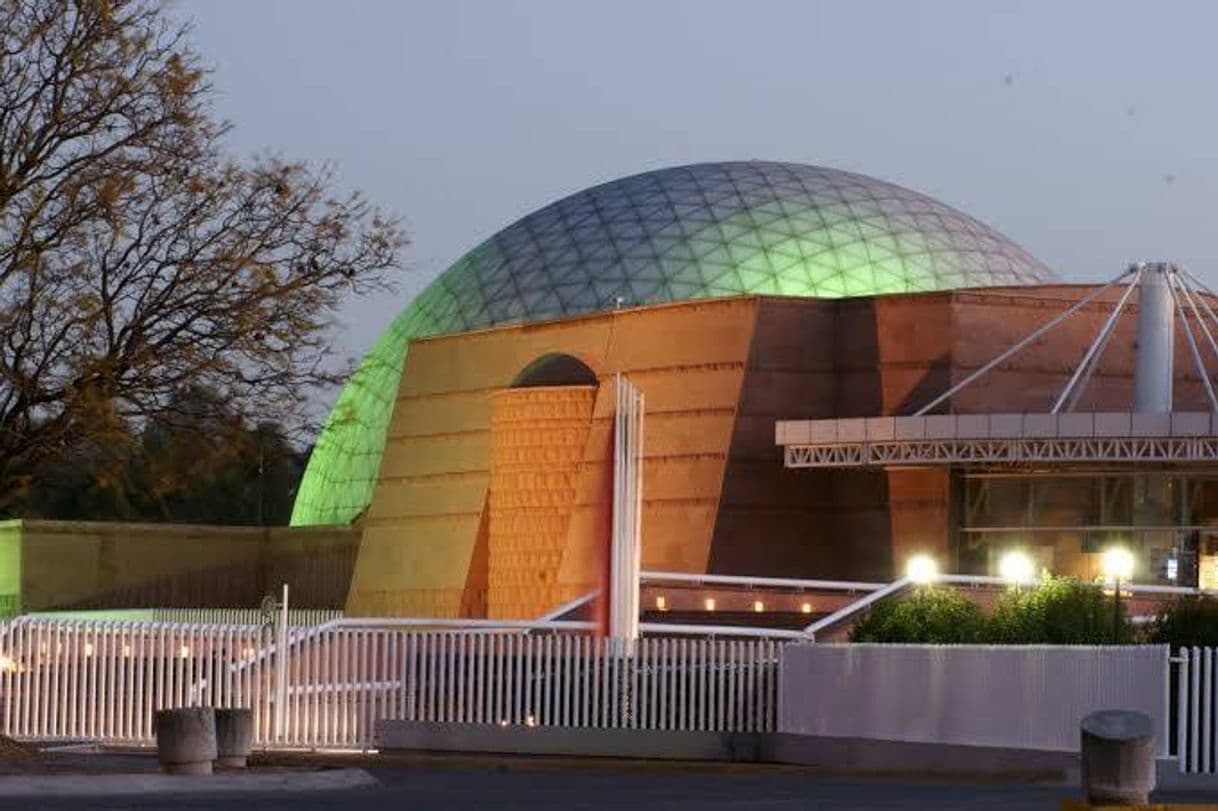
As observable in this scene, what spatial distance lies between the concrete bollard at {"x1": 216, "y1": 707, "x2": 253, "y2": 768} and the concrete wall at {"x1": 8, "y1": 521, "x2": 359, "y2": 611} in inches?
1926

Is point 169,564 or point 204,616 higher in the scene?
point 169,564

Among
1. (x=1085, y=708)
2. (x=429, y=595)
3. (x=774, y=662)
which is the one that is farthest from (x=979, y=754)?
(x=429, y=595)

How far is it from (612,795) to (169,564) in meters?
56.2

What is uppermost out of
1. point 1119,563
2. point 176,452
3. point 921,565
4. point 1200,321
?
point 1200,321

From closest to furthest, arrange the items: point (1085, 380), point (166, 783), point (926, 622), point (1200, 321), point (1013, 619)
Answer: point (166, 783) < point (1013, 619) < point (926, 622) < point (1085, 380) < point (1200, 321)

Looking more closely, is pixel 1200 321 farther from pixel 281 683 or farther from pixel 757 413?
pixel 281 683

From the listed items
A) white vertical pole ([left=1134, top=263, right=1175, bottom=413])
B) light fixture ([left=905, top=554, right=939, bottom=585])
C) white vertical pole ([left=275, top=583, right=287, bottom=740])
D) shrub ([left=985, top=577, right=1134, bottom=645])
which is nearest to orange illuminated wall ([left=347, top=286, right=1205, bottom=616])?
light fixture ([left=905, top=554, right=939, bottom=585])

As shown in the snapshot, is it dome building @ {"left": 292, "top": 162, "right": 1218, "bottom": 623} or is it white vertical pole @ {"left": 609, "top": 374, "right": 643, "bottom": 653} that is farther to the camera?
dome building @ {"left": 292, "top": 162, "right": 1218, "bottom": 623}

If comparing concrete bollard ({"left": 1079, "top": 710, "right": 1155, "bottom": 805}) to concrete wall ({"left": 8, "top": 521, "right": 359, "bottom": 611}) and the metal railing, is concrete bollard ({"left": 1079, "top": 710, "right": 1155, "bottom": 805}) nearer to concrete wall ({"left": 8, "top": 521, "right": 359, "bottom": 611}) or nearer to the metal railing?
the metal railing

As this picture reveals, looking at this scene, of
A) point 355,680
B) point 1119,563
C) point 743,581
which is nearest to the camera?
point 355,680

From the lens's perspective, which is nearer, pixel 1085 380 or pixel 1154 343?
pixel 1154 343

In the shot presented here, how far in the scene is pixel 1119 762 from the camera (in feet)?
65.3

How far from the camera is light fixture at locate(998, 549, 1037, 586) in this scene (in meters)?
58.1

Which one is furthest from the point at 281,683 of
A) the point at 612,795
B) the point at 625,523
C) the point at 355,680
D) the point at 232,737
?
the point at 612,795
